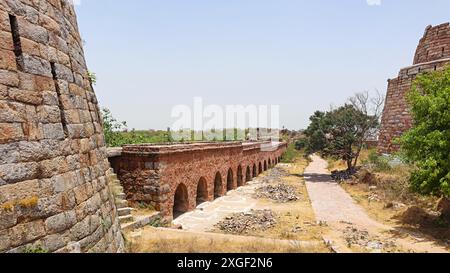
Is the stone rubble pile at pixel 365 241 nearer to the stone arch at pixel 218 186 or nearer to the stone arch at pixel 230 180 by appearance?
the stone arch at pixel 218 186

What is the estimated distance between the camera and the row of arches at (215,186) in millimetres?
13766

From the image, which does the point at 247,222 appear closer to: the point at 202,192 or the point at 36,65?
the point at 202,192

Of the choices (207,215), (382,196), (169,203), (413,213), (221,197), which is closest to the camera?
(169,203)

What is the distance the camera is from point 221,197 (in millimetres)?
Result: 18500

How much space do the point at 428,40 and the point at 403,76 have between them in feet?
7.72

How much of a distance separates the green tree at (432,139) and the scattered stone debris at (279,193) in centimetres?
794

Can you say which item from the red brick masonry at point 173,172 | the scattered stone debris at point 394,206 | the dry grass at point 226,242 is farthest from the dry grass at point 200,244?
the scattered stone debris at point 394,206

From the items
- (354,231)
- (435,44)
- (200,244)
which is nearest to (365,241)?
(354,231)

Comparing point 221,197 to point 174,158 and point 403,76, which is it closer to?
point 174,158

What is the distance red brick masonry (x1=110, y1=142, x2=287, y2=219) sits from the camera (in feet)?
37.0

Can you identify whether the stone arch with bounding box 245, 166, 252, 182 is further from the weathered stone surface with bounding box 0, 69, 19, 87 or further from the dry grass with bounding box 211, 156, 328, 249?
the weathered stone surface with bounding box 0, 69, 19, 87

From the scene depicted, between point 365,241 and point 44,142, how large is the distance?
9.06 m

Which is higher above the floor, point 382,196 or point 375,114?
point 375,114
